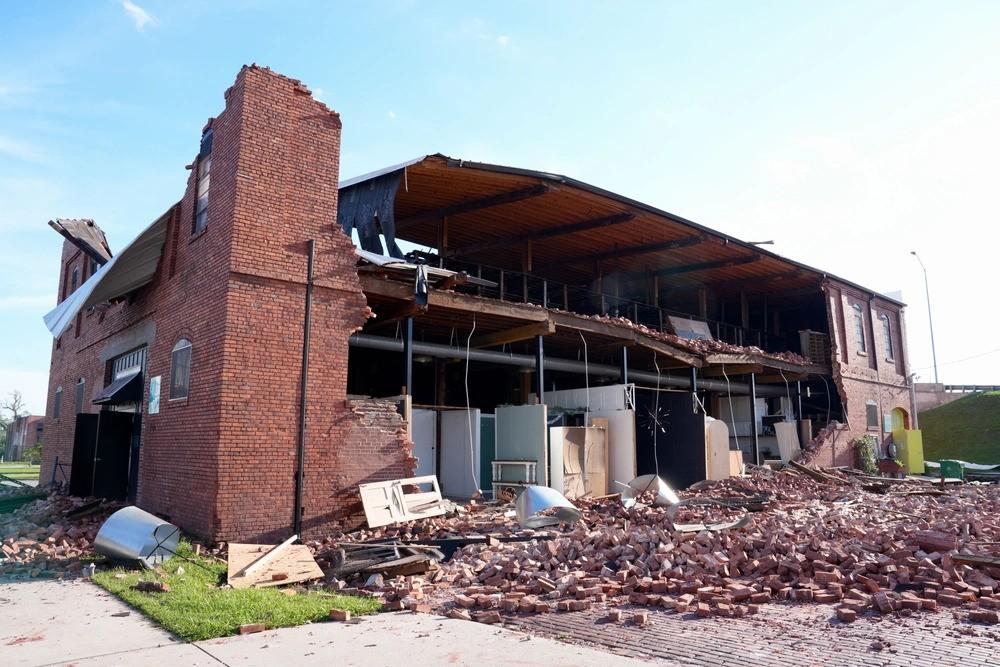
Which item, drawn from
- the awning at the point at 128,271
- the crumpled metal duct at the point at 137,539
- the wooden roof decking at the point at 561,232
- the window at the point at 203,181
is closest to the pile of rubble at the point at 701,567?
the crumpled metal duct at the point at 137,539

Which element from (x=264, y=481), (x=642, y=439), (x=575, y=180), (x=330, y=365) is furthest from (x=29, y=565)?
(x=642, y=439)

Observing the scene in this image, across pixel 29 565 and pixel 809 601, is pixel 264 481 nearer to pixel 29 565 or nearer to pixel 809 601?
pixel 29 565

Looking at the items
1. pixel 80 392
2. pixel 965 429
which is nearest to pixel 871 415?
pixel 965 429

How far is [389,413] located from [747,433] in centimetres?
1688

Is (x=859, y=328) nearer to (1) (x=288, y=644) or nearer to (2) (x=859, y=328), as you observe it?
(2) (x=859, y=328)

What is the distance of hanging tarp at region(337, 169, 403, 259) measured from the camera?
14297 mm

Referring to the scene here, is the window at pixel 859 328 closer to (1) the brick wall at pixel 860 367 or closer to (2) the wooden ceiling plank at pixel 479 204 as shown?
(1) the brick wall at pixel 860 367

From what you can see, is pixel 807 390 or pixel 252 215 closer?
pixel 252 215

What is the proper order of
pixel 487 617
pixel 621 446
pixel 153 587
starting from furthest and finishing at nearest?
A: pixel 621 446 → pixel 153 587 → pixel 487 617

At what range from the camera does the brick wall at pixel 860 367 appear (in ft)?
82.5

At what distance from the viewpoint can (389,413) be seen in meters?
12.3

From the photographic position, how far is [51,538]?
10.6 meters

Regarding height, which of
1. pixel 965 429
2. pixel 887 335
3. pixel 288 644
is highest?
pixel 887 335

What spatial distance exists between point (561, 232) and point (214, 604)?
13.6m
